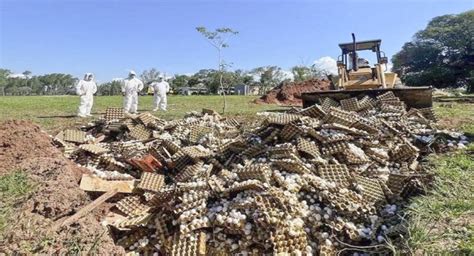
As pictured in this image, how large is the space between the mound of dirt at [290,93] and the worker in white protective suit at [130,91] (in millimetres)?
6975

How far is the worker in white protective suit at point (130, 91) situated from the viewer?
37.1ft

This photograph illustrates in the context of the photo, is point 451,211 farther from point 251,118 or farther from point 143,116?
point 251,118

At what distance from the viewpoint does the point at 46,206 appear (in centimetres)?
419

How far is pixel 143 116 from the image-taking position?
7.58m

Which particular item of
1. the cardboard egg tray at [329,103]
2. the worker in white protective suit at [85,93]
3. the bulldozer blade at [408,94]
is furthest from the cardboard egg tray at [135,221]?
the worker in white protective suit at [85,93]

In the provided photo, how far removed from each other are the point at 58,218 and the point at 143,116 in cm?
359

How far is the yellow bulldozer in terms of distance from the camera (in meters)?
8.16

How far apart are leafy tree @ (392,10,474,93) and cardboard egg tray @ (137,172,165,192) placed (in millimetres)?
28293

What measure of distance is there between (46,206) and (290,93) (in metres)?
14.9

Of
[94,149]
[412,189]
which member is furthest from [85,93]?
[412,189]

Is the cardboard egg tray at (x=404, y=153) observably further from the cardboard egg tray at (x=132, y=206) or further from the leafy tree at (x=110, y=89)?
the leafy tree at (x=110, y=89)

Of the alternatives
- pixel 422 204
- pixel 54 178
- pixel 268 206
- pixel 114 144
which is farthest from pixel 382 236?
pixel 114 144

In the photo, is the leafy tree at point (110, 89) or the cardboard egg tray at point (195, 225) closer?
the cardboard egg tray at point (195, 225)

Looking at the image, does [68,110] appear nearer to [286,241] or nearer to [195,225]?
[195,225]
